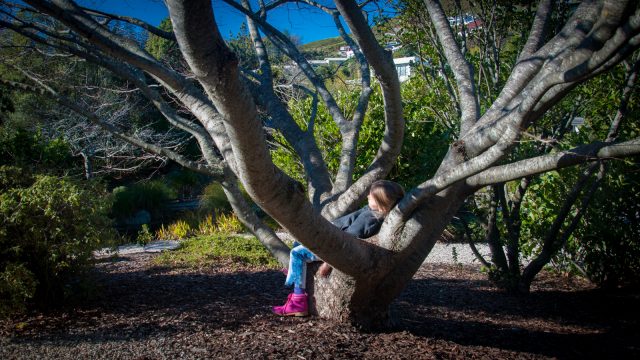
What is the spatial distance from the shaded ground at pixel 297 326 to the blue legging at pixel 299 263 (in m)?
0.33

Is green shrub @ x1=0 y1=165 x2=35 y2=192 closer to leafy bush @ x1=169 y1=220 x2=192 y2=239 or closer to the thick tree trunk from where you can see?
the thick tree trunk

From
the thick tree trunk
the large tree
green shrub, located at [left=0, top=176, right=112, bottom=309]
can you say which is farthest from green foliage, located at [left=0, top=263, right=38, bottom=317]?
the thick tree trunk

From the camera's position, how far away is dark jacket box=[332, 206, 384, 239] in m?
3.95

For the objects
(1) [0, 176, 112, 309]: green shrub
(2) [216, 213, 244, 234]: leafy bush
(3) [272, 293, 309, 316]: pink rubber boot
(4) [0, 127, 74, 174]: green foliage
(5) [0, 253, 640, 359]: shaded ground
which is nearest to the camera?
(5) [0, 253, 640, 359]: shaded ground

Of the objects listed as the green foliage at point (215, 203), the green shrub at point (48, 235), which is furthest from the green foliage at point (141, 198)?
the green shrub at point (48, 235)

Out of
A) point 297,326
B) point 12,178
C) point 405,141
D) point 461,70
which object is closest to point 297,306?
point 297,326

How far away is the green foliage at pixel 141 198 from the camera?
45.1ft

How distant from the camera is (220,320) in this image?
417 centimetres

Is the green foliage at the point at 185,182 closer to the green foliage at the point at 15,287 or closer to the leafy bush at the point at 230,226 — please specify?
the leafy bush at the point at 230,226

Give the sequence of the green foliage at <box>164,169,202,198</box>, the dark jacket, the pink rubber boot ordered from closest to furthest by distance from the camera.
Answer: the dark jacket, the pink rubber boot, the green foliage at <box>164,169,202,198</box>

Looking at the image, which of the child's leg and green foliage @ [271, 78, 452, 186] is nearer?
the child's leg

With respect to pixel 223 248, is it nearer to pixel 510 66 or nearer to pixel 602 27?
pixel 510 66

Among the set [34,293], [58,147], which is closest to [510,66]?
[34,293]

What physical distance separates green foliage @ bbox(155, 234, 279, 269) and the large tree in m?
2.94
